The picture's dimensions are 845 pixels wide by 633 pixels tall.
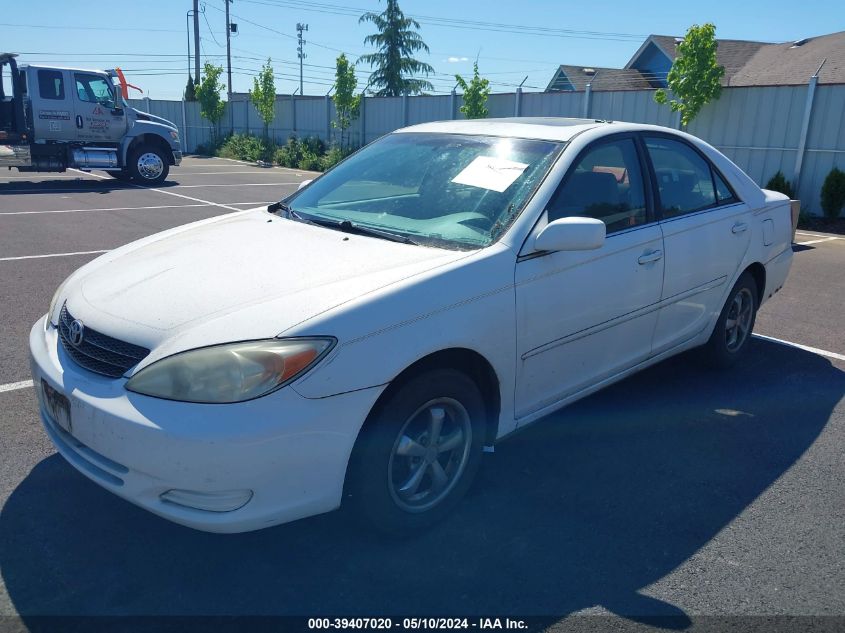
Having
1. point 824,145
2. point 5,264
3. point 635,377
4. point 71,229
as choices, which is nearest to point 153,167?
point 71,229

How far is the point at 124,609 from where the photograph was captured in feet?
8.56

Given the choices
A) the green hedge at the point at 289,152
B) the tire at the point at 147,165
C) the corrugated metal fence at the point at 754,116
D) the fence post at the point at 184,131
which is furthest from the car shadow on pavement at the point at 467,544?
the fence post at the point at 184,131

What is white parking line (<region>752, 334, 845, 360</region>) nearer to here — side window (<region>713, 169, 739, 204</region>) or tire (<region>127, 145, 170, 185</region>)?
side window (<region>713, 169, 739, 204</region>)

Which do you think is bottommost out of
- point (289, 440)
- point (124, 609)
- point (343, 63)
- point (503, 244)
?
point (124, 609)

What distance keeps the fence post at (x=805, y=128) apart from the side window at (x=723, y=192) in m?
10.5

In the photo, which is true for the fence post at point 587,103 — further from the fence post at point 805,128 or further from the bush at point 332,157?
the bush at point 332,157

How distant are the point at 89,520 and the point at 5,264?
602 cm

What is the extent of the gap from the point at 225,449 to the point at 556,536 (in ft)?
4.88

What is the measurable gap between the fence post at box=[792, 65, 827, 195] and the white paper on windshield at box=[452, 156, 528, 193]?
1223 centimetres

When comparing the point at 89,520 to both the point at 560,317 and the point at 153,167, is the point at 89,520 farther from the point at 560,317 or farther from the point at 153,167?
the point at 153,167

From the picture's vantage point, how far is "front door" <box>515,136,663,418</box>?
10.9ft

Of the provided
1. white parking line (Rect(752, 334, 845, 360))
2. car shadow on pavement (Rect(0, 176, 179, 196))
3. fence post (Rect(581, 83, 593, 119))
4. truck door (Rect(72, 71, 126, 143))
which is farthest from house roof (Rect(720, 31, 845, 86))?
white parking line (Rect(752, 334, 845, 360))

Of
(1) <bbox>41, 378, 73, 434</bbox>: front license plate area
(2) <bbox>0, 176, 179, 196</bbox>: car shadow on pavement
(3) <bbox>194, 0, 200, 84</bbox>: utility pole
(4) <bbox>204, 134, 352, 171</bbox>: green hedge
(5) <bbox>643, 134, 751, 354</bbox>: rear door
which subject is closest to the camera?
(1) <bbox>41, 378, 73, 434</bbox>: front license plate area

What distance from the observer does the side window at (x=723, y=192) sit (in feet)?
15.8
